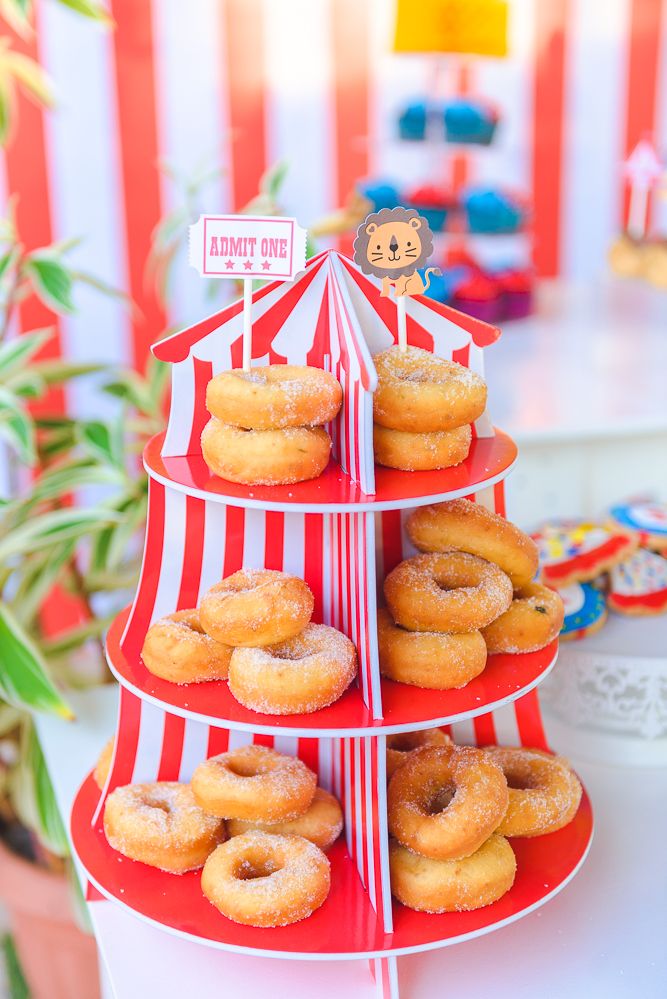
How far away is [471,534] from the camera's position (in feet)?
4.04

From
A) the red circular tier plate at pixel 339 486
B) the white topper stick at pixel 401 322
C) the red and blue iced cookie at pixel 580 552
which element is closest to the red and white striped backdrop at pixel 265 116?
the red and blue iced cookie at pixel 580 552

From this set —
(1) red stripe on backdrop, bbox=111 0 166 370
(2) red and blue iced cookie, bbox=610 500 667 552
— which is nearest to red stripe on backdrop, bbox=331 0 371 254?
(1) red stripe on backdrop, bbox=111 0 166 370

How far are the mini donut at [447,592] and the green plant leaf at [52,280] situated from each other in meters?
0.95

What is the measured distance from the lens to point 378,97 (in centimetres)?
332

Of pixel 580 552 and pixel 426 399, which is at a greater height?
pixel 426 399

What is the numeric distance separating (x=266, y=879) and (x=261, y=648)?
9.3 inches

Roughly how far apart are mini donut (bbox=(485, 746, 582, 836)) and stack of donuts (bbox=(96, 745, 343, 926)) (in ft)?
0.66

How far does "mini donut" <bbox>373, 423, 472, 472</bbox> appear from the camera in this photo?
3.68ft

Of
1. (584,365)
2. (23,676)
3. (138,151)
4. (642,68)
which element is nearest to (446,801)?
(23,676)

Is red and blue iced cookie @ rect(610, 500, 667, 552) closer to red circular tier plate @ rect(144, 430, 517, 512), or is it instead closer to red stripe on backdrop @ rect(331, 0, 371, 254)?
red circular tier plate @ rect(144, 430, 517, 512)

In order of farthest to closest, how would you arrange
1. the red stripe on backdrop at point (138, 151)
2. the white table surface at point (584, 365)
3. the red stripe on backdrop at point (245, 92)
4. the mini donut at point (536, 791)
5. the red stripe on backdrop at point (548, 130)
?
the red stripe on backdrop at point (548, 130)
the red stripe on backdrop at point (245, 92)
the red stripe on backdrop at point (138, 151)
the white table surface at point (584, 365)
the mini donut at point (536, 791)

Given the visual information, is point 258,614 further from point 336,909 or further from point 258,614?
point 336,909

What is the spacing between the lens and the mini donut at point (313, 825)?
1238 millimetres

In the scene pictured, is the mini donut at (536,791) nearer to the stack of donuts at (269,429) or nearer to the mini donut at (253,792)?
the mini donut at (253,792)
